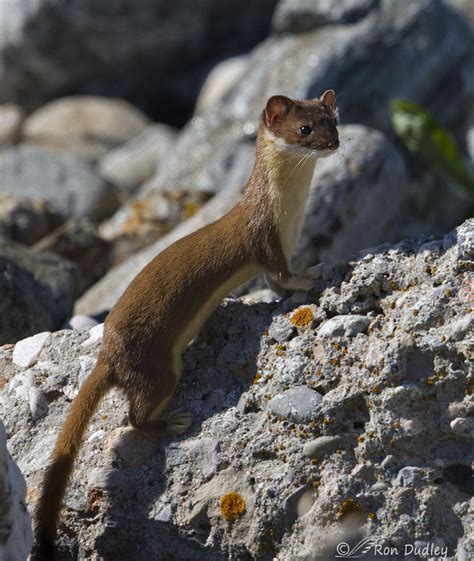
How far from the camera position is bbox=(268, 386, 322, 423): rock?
4.09 meters

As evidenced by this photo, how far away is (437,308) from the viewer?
4.02 meters

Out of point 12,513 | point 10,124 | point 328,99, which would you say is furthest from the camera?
point 10,124

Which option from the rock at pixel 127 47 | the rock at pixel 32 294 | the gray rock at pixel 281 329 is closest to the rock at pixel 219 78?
the rock at pixel 127 47

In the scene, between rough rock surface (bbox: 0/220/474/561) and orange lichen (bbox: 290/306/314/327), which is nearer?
rough rock surface (bbox: 0/220/474/561)

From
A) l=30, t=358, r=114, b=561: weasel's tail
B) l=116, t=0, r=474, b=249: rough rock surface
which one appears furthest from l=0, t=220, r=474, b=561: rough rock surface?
l=116, t=0, r=474, b=249: rough rock surface

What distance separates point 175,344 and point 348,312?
838 mm

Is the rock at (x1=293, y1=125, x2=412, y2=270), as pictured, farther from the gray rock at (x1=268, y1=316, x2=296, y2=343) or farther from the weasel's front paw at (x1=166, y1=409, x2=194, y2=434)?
the weasel's front paw at (x1=166, y1=409, x2=194, y2=434)

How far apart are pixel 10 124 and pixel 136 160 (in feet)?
10.4

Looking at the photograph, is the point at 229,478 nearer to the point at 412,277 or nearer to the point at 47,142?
the point at 412,277

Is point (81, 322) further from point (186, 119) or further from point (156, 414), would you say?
point (186, 119)

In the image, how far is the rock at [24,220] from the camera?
9945 millimetres

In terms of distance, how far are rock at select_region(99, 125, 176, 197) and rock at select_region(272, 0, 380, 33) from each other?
251 centimetres

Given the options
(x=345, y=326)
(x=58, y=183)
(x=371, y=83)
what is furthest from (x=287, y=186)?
(x=58, y=183)

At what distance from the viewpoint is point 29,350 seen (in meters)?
4.96
